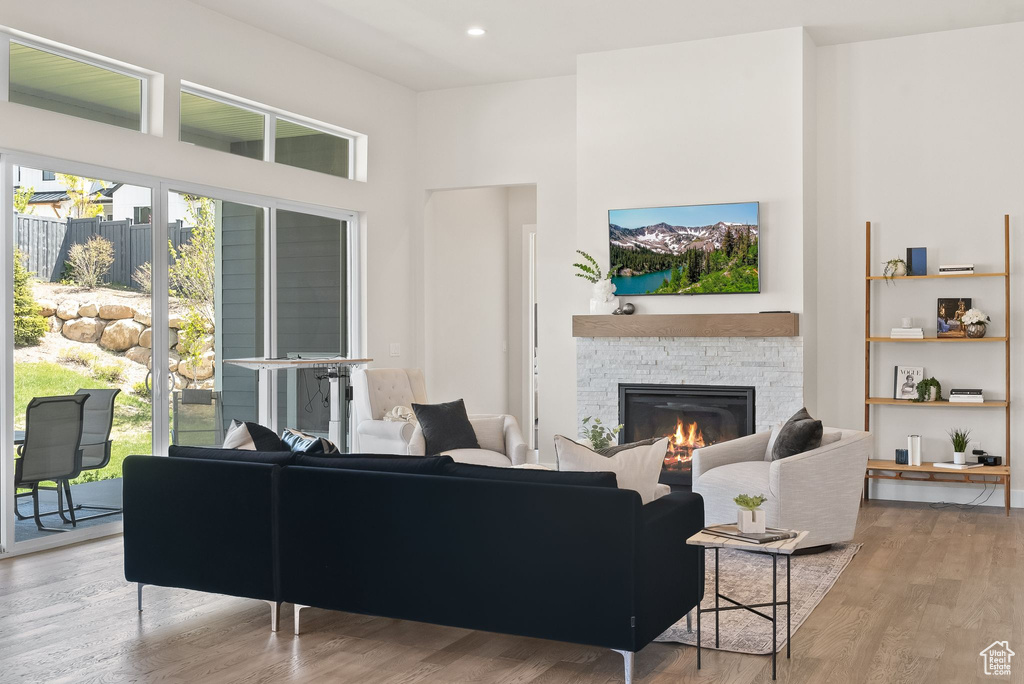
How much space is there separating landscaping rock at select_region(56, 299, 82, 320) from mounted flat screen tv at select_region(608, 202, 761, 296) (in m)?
3.94

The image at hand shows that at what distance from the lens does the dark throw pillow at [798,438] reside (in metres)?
5.39

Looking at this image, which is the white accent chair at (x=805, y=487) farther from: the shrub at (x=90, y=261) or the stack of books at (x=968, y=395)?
the shrub at (x=90, y=261)

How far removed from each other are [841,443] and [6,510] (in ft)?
15.7

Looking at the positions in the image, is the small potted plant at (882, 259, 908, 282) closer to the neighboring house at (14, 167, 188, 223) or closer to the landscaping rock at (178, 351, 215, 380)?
the landscaping rock at (178, 351, 215, 380)

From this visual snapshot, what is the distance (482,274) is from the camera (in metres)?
9.89

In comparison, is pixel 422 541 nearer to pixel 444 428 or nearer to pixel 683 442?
pixel 444 428

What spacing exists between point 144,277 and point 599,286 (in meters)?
3.41

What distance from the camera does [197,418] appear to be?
6.60 meters

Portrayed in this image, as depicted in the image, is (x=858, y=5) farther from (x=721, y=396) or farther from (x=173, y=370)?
(x=173, y=370)

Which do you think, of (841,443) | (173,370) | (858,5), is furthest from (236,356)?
(858,5)

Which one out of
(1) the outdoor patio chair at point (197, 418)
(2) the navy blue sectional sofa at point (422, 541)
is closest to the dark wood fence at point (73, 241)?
(1) the outdoor patio chair at point (197, 418)

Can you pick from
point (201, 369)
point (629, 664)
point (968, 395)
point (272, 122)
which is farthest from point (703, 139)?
point (629, 664)

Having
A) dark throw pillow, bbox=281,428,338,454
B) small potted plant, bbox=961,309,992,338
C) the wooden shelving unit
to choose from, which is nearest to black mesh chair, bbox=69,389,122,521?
dark throw pillow, bbox=281,428,338,454

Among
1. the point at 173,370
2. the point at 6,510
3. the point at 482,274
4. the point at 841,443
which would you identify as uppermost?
the point at 482,274
